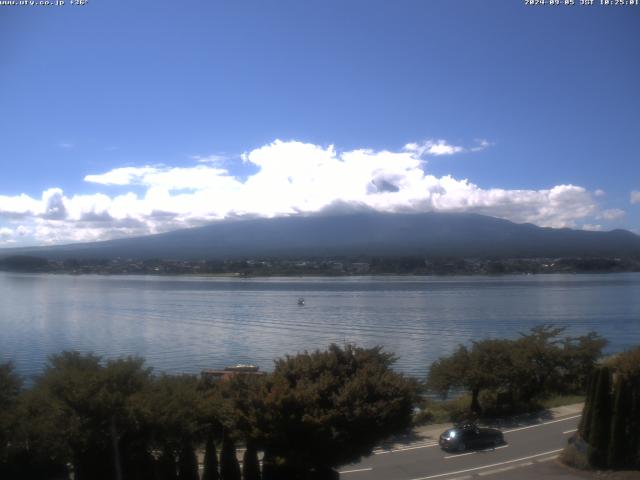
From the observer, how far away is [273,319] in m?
44.8

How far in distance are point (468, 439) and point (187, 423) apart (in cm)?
660

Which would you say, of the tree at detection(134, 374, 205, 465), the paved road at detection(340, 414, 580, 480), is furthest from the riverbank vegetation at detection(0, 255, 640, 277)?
the tree at detection(134, 374, 205, 465)

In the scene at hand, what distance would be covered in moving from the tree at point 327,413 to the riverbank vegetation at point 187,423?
0.05 feet

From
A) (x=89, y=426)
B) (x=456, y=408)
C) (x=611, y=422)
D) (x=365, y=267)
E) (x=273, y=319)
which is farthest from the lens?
(x=365, y=267)

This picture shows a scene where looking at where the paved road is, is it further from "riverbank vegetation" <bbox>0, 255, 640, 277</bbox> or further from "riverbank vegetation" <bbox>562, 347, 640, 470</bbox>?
"riverbank vegetation" <bbox>0, 255, 640, 277</bbox>

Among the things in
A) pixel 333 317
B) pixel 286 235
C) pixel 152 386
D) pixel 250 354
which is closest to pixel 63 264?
pixel 333 317

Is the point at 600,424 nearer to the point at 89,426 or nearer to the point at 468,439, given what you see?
the point at 468,439

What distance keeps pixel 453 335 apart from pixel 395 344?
5.37m

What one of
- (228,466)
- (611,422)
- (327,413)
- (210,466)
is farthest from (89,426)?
(611,422)

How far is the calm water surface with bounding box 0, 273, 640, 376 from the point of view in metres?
31.5

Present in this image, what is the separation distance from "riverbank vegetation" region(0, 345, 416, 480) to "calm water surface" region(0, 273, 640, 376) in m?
16.1

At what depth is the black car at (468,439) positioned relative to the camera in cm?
1370

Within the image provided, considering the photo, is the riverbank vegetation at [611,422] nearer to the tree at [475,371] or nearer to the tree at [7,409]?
the tree at [475,371]

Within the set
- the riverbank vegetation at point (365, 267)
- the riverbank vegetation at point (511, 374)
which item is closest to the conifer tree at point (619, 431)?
the riverbank vegetation at point (511, 374)
